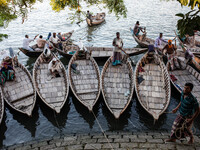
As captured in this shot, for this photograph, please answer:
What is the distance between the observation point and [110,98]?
8.09m

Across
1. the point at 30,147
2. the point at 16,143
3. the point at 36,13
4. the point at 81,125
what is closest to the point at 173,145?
the point at 81,125

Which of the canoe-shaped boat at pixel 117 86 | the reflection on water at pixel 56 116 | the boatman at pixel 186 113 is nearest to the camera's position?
the boatman at pixel 186 113

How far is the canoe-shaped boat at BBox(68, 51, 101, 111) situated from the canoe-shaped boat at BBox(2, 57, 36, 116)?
2.01 metres

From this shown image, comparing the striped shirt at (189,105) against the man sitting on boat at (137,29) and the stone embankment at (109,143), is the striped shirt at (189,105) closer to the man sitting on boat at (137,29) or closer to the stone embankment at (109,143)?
the stone embankment at (109,143)

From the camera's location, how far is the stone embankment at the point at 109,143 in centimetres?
583

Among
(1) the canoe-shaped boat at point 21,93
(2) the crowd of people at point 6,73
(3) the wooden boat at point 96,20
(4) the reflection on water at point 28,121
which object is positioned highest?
(3) the wooden boat at point 96,20

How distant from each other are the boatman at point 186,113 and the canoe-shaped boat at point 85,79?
11.7ft

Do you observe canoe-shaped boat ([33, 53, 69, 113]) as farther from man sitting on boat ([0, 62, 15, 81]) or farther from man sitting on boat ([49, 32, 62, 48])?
man sitting on boat ([49, 32, 62, 48])

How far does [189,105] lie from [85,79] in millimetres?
5467

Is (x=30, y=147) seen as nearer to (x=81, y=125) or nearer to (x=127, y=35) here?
(x=81, y=125)

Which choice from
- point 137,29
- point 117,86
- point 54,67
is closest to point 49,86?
point 54,67

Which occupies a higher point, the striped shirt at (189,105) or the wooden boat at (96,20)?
the wooden boat at (96,20)

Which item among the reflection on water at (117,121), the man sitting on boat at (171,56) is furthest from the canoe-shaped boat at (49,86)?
the man sitting on boat at (171,56)

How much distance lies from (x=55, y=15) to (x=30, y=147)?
2492cm
